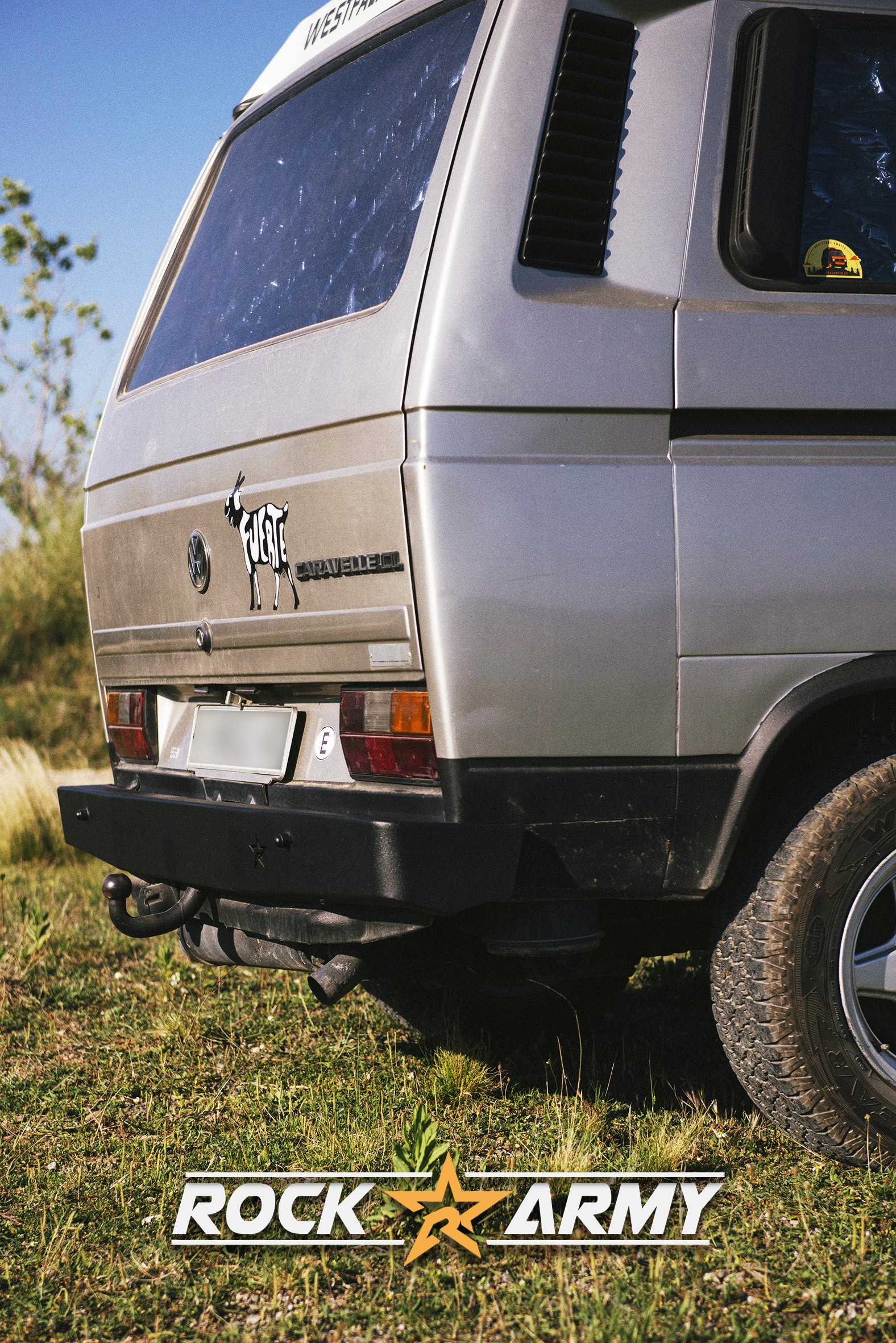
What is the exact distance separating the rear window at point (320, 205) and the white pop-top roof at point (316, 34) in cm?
11

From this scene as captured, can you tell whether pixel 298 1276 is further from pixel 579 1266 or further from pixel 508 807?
pixel 508 807

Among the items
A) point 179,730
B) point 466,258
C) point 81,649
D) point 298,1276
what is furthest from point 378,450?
point 81,649

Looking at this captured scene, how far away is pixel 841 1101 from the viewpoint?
2523 millimetres

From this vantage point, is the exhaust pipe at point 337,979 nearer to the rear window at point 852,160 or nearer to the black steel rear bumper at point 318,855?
the black steel rear bumper at point 318,855

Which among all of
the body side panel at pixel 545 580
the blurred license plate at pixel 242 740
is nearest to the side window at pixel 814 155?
the body side panel at pixel 545 580

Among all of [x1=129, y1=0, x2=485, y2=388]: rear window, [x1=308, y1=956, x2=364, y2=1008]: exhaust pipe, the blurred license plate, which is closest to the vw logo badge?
the blurred license plate

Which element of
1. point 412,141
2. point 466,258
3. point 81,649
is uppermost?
point 412,141

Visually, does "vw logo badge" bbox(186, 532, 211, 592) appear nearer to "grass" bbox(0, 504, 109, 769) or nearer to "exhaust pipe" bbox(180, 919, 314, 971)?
"exhaust pipe" bbox(180, 919, 314, 971)

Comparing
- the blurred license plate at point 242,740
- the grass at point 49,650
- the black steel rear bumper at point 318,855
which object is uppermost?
the blurred license plate at point 242,740

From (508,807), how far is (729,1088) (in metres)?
1.43

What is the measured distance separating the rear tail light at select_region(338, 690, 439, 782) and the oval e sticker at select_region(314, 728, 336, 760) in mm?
87

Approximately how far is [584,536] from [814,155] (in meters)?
1.07

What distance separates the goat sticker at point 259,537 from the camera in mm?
2602

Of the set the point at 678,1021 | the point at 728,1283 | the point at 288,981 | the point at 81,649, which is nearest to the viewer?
the point at 728,1283
